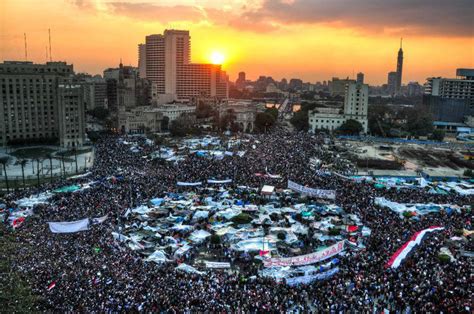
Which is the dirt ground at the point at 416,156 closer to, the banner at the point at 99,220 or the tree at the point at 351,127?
the tree at the point at 351,127

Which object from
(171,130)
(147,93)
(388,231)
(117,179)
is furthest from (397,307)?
(147,93)

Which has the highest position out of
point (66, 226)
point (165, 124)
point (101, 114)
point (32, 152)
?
point (101, 114)

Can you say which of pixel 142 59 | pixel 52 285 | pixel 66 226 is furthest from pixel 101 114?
pixel 52 285

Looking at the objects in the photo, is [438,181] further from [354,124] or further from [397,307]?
[354,124]

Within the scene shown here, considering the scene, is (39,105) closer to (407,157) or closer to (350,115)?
(350,115)

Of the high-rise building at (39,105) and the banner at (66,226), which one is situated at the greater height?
the high-rise building at (39,105)

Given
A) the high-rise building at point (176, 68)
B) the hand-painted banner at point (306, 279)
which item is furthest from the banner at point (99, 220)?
the high-rise building at point (176, 68)
